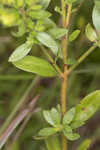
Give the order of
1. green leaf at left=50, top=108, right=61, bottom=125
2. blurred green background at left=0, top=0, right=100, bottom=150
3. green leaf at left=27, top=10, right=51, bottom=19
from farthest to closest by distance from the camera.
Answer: blurred green background at left=0, top=0, right=100, bottom=150
green leaf at left=50, top=108, right=61, bottom=125
green leaf at left=27, top=10, right=51, bottom=19

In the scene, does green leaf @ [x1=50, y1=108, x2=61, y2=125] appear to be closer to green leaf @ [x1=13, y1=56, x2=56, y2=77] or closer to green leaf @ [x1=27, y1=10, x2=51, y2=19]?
green leaf @ [x1=13, y1=56, x2=56, y2=77]

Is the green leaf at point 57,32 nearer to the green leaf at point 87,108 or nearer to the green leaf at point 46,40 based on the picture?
the green leaf at point 46,40

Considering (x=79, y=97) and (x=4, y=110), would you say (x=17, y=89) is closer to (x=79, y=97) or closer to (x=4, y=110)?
(x=4, y=110)

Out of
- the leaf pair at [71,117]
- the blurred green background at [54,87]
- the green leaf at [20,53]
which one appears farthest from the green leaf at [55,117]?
the blurred green background at [54,87]

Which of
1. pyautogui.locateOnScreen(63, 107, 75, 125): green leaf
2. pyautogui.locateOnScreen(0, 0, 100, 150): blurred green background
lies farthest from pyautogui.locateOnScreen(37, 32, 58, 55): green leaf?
pyautogui.locateOnScreen(0, 0, 100, 150): blurred green background

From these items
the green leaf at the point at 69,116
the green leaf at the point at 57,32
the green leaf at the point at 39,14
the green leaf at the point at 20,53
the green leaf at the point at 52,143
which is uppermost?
the green leaf at the point at 39,14

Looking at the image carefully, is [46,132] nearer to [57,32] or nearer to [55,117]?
[55,117]

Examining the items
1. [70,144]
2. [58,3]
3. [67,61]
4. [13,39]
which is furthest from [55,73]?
[13,39]
